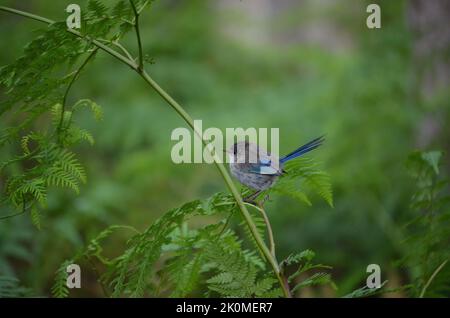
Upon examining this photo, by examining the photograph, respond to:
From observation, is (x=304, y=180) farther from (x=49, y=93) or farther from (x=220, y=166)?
(x=49, y=93)

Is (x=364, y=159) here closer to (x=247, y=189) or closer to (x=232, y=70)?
(x=247, y=189)

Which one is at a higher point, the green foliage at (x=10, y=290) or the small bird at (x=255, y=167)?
the small bird at (x=255, y=167)

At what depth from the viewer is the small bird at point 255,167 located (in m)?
2.08

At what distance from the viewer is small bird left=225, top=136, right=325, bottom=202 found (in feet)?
6.81

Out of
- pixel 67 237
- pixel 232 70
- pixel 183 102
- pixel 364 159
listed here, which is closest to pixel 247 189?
pixel 67 237

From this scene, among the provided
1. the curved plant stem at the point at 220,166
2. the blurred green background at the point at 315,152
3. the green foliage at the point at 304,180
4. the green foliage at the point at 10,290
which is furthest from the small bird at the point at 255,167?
the blurred green background at the point at 315,152

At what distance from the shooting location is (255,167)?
2082mm

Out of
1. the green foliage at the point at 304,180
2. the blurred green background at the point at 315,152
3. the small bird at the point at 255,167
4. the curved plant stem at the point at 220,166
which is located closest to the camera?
the curved plant stem at the point at 220,166

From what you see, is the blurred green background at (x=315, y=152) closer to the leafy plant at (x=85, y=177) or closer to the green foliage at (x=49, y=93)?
the leafy plant at (x=85, y=177)

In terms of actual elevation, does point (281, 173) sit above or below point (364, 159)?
below

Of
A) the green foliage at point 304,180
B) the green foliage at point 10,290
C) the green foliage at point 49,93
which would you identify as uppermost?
the green foliage at point 49,93

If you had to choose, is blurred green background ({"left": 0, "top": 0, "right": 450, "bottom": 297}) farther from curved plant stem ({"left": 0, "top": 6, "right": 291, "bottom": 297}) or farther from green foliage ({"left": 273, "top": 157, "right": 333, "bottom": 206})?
curved plant stem ({"left": 0, "top": 6, "right": 291, "bottom": 297})

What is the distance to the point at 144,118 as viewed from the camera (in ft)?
21.1

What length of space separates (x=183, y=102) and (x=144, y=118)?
1012 millimetres
